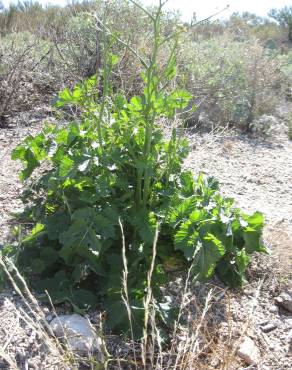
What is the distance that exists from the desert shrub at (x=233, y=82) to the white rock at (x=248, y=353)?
3.43 metres

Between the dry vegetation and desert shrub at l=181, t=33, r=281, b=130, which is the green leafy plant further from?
desert shrub at l=181, t=33, r=281, b=130

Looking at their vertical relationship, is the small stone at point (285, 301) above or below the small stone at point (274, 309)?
above

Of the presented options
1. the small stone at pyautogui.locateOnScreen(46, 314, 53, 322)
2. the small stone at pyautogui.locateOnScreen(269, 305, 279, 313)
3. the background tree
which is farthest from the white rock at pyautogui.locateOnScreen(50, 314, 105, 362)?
the background tree

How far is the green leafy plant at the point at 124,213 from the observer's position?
2.22m

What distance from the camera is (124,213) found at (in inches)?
93.9

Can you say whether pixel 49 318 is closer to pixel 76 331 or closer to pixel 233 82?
pixel 76 331

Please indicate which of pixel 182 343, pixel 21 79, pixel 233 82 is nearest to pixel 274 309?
pixel 182 343

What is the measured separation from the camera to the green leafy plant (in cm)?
222

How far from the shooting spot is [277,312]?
101 inches

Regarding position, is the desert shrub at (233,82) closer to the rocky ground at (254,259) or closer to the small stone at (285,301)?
the rocky ground at (254,259)

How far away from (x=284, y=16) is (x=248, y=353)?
58.8 feet

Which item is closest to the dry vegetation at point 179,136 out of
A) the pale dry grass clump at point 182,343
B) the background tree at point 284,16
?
the pale dry grass clump at point 182,343

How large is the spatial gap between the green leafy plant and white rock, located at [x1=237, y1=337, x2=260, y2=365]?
33cm

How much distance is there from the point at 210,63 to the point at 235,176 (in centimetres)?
226
